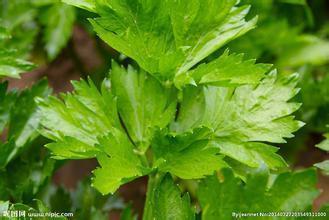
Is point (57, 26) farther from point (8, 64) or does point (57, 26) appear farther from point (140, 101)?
point (140, 101)

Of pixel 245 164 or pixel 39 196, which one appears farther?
pixel 39 196

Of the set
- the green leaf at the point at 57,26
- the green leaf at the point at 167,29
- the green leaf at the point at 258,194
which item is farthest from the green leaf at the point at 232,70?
the green leaf at the point at 57,26

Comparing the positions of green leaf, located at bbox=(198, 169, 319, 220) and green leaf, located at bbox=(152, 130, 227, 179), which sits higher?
green leaf, located at bbox=(152, 130, 227, 179)

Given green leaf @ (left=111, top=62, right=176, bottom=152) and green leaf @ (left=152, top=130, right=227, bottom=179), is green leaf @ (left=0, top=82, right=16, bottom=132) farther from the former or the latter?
green leaf @ (left=152, top=130, right=227, bottom=179)

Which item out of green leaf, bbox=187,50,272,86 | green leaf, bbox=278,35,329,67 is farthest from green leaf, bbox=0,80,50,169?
green leaf, bbox=278,35,329,67

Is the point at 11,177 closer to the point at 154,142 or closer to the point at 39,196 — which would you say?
the point at 39,196

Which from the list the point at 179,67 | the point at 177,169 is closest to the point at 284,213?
the point at 177,169
